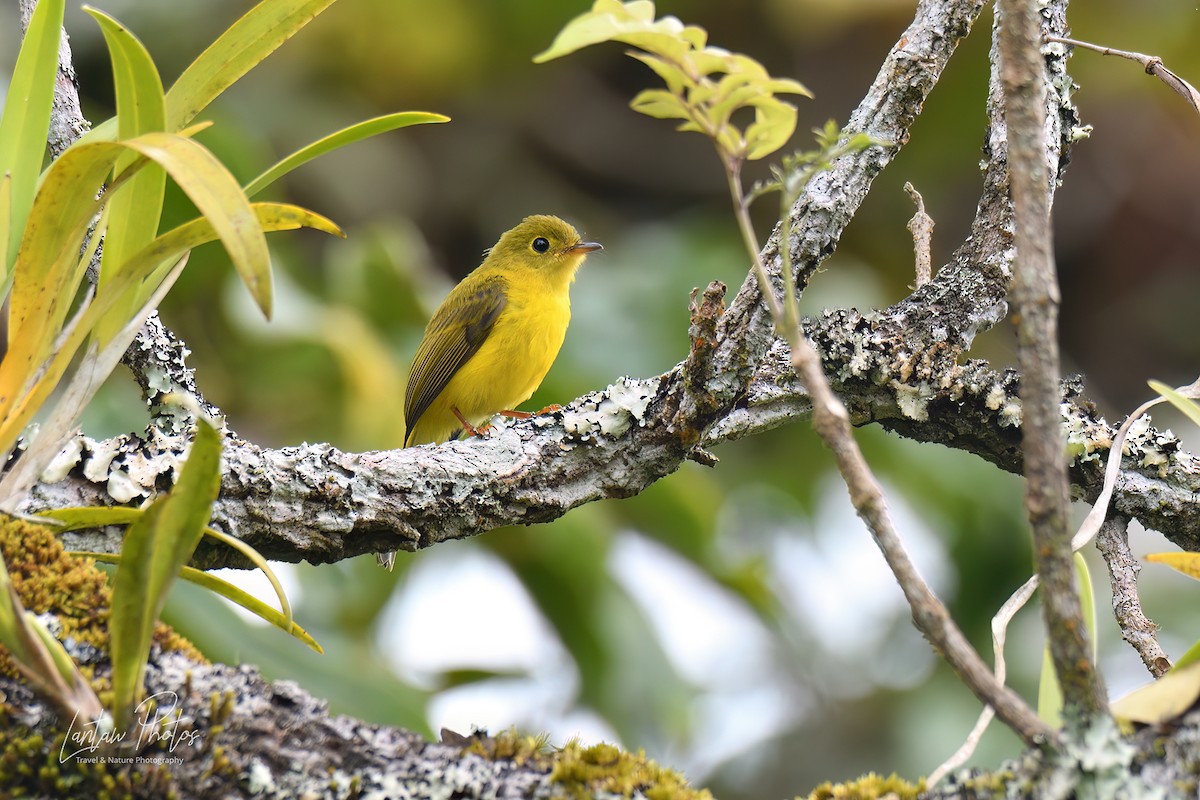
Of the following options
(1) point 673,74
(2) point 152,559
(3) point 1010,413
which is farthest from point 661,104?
(3) point 1010,413

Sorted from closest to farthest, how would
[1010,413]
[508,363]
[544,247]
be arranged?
1. [1010,413]
2. [508,363]
3. [544,247]

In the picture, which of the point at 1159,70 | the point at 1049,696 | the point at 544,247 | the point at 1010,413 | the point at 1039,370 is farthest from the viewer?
the point at 544,247

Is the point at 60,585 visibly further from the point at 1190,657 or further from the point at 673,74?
the point at 1190,657

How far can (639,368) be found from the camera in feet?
23.2

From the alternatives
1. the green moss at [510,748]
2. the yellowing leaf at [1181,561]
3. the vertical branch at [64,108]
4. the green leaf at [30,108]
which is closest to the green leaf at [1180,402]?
the yellowing leaf at [1181,561]

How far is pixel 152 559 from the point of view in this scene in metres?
1.65

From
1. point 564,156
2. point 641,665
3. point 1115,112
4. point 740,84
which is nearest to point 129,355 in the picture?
point 740,84

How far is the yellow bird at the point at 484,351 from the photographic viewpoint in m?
5.39

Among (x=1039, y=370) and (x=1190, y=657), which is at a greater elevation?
(x=1039, y=370)

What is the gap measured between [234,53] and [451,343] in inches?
130

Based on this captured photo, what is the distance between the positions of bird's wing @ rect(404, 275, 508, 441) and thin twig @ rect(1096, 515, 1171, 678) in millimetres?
3317

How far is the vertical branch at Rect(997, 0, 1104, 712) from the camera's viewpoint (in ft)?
4.87

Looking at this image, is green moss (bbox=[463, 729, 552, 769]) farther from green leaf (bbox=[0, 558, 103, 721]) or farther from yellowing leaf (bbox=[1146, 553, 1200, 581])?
yellowing leaf (bbox=[1146, 553, 1200, 581])

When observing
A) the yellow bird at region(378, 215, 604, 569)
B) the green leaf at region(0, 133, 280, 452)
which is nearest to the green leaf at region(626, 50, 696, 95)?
the green leaf at region(0, 133, 280, 452)
